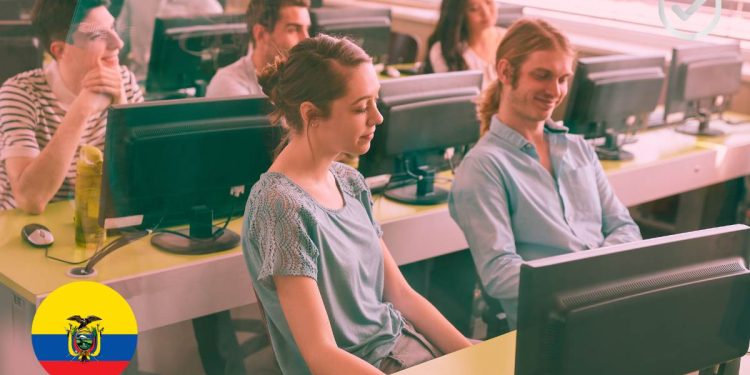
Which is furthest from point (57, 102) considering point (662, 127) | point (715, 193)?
point (715, 193)

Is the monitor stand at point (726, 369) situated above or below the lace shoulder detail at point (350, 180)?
below

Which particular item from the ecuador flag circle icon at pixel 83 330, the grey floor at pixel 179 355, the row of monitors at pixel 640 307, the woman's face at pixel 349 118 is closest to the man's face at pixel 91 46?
the ecuador flag circle icon at pixel 83 330

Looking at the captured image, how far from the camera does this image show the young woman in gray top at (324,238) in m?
1.52

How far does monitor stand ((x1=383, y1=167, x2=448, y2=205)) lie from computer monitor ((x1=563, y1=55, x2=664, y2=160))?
2.09 feet

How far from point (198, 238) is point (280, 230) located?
2.19ft

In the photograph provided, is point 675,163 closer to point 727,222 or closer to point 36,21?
point 727,222

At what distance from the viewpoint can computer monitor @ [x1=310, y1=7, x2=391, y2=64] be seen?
12.1ft

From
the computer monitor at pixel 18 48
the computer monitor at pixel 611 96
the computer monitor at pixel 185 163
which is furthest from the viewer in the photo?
the computer monitor at pixel 611 96

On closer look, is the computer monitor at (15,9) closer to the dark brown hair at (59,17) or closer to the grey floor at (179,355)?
the dark brown hair at (59,17)

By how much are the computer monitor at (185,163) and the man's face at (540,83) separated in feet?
1.96

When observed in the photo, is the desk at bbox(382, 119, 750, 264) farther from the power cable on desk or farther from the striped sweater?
the striped sweater

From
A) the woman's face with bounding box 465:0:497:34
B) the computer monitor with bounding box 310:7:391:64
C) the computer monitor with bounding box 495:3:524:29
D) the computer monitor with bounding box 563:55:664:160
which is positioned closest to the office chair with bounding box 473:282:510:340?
the computer monitor with bounding box 563:55:664:160

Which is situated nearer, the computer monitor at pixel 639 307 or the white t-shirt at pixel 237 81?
the computer monitor at pixel 639 307

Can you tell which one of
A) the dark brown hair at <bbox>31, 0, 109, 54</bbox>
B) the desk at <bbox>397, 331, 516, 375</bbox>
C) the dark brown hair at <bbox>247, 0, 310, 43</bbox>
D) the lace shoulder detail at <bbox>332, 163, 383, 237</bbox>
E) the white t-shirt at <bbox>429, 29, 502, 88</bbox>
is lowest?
the white t-shirt at <bbox>429, 29, 502, 88</bbox>
